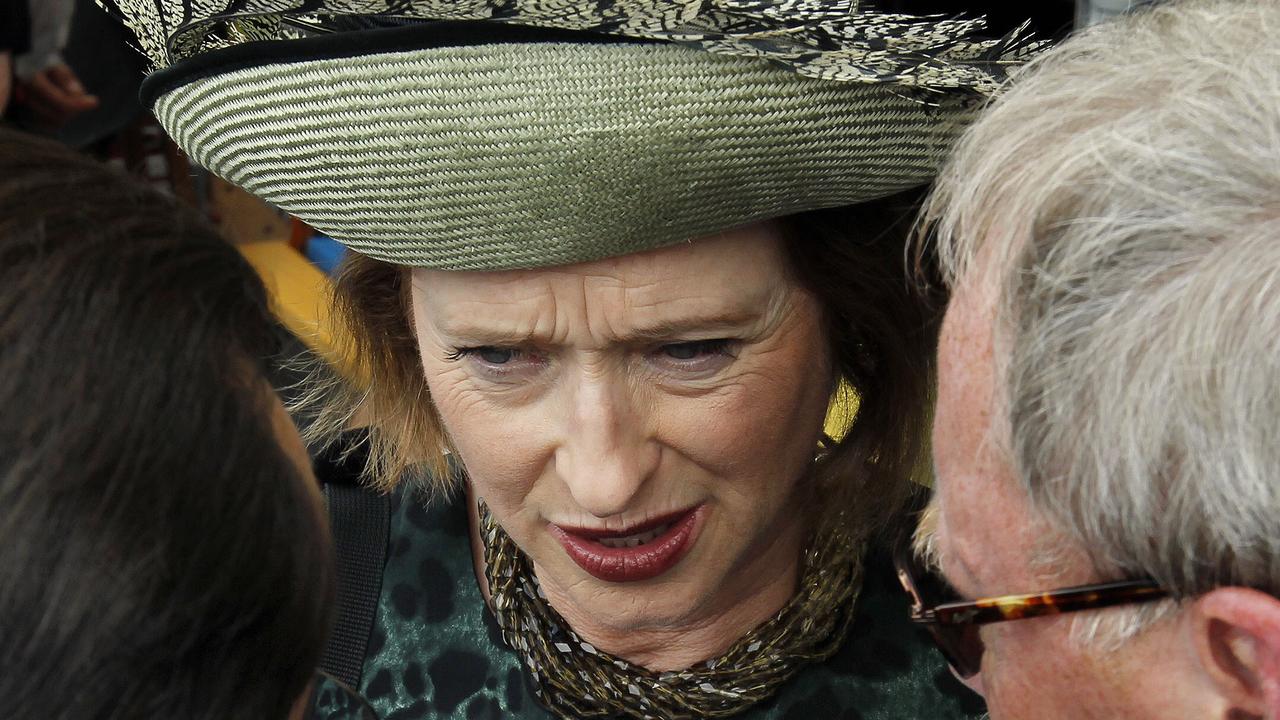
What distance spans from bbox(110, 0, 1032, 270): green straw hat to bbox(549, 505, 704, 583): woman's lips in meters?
0.37

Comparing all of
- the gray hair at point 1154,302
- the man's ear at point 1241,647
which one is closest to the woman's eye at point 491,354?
the gray hair at point 1154,302

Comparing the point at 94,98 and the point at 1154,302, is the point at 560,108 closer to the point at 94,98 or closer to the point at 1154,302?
the point at 1154,302

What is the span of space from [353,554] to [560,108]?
98 cm

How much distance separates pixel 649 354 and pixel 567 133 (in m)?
0.34

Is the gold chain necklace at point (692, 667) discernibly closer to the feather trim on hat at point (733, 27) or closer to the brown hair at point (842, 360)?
the brown hair at point (842, 360)

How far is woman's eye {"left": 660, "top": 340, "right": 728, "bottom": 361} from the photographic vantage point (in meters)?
1.51

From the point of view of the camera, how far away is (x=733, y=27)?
1.25 m

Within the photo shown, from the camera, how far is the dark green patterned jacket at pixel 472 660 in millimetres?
1748

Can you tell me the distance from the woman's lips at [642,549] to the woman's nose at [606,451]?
9 cm

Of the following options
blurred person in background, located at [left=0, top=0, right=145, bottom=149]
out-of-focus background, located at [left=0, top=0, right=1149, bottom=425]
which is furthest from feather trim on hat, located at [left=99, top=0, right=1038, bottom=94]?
blurred person in background, located at [left=0, top=0, right=145, bottom=149]

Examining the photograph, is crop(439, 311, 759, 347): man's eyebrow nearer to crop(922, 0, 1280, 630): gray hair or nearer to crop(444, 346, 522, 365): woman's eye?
crop(444, 346, 522, 365): woman's eye

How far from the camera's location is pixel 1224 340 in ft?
3.07

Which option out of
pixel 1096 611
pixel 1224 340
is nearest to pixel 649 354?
pixel 1096 611

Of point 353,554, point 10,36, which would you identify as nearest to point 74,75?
point 10,36
